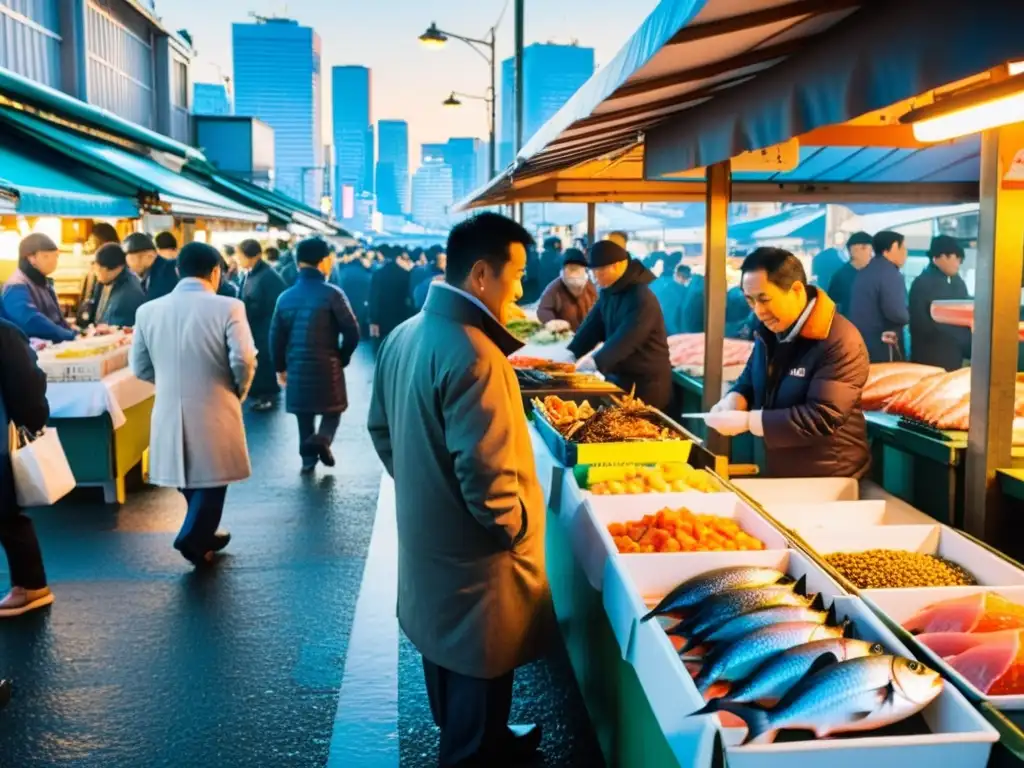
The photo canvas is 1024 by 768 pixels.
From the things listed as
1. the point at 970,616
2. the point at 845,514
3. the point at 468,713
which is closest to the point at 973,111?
the point at 970,616

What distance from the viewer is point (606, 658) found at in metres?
3.95

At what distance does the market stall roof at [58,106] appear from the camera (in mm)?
12703

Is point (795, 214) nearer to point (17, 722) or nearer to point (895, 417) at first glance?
point (895, 417)

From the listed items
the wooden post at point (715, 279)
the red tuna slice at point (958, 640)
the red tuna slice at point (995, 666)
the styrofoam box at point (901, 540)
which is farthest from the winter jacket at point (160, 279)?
the red tuna slice at point (995, 666)

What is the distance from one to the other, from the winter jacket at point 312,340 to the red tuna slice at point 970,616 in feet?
22.6

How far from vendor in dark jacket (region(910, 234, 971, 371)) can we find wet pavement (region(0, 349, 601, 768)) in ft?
21.0

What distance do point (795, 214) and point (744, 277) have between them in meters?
22.3

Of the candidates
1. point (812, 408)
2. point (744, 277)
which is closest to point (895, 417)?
point (812, 408)

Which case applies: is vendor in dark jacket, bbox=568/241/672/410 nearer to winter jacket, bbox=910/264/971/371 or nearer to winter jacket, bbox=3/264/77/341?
winter jacket, bbox=910/264/971/371

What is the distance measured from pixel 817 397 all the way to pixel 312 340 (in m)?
5.86

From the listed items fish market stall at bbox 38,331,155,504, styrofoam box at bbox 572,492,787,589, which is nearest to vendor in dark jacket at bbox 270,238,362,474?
fish market stall at bbox 38,331,155,504

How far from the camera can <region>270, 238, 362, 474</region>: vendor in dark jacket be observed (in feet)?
31.3

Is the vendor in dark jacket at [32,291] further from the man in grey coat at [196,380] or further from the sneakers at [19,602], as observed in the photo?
the sneakers at [19,602]

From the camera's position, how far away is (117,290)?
1055cm
